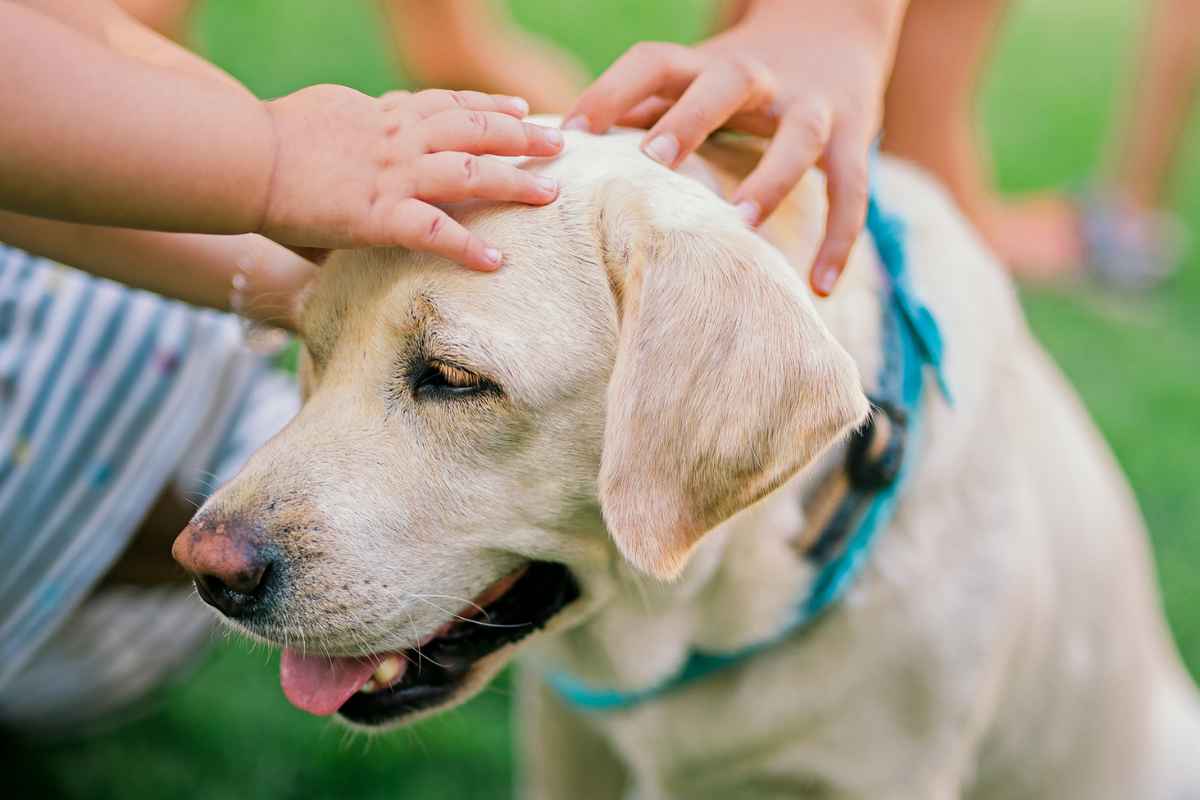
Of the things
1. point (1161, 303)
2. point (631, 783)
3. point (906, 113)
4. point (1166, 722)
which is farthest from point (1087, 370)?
point (631, 783)

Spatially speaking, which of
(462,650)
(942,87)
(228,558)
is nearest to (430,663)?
(462,650)

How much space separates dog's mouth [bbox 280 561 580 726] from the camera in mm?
1811

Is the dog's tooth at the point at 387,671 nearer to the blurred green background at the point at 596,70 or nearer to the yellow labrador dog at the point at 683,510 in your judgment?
the yellow labrador dog at the point at 683,510

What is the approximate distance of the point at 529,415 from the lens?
1.61 m

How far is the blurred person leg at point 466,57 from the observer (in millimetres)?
5809

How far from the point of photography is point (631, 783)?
8.95 ft

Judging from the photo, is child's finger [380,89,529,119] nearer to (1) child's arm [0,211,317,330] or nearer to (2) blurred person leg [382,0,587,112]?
(1) child's arm [0,211,317,330]

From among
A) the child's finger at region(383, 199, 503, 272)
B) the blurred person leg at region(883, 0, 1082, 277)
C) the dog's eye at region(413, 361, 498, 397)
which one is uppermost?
the child's finger at region(383, 199, 503, 272)

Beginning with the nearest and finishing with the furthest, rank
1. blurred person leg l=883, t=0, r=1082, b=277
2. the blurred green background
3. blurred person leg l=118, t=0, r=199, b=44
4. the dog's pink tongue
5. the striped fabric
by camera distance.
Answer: the dog's pink tongue
the striped fabric
the blurred green background
blurred person leg l=118, t=0, r=199, b=44
blurred person leg l=883, t=0, r=1082, b=277

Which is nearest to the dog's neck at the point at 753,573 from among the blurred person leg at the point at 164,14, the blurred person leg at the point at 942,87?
the blurred person leg at the point at 164,14

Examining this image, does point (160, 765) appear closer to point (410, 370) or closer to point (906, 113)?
point (410, 370)

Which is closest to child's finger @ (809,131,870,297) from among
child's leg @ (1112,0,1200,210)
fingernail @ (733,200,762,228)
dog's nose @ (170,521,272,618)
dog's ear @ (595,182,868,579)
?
fingernail @ (733,200,762,228)

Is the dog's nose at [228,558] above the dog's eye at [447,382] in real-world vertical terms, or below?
below

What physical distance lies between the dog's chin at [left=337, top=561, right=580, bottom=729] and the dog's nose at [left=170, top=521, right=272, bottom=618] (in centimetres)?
30
